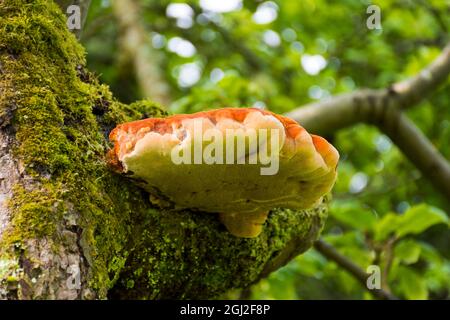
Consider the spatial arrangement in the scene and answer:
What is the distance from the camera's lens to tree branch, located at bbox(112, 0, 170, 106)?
182 inches

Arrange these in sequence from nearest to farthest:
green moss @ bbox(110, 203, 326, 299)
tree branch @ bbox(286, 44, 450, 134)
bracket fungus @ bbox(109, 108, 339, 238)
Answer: bracket fungus @ bbox(109, 108, 339, 238) → green moss @ bbox(110, 203, 326, 299) → tree branch @ bbox(286, 44, 450, 134)

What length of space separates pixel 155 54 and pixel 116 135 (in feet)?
12.0

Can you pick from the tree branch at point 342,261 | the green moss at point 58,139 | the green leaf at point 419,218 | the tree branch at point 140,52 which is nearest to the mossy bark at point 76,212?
the green moss at point 58,139

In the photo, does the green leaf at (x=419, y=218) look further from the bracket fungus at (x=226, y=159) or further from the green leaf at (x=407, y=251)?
the bracket fungus at (x=226, y=159)

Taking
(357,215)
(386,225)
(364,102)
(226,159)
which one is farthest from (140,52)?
(226,159)

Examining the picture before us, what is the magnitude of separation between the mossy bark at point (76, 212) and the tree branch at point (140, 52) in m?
2.57

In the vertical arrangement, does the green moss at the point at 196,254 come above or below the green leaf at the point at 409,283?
above

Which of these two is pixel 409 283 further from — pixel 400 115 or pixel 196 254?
pixel 196 254

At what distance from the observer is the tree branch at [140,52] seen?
182 inches

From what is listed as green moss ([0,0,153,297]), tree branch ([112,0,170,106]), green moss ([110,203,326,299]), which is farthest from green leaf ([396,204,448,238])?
tree branch ([112,0,170,106])

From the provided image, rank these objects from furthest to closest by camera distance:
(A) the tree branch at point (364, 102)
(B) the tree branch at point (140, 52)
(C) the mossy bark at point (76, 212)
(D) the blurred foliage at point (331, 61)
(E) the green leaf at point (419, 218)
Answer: (D) the blurred foliage at point (331, 61) < (B) the tree branch at point (140, 52) < (A) the tree branch at point (364, 102) < (E) the green leaf at point (419, 218) < (C) the mossy bark at point (76, 212)

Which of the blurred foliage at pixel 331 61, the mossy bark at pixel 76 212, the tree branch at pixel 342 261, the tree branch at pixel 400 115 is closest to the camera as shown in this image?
the mossy bark at pixel 76 212

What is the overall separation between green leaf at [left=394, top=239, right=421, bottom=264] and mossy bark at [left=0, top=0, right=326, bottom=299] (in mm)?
1239

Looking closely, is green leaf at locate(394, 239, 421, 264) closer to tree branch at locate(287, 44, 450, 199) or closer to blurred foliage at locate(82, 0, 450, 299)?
tree branch at locate(287, 44, 450, 199)
